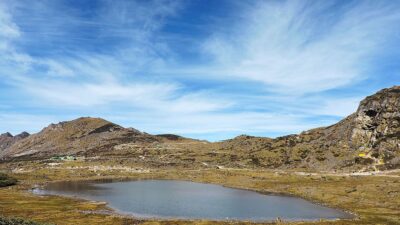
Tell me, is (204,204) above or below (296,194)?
below

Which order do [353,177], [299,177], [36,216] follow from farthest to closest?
[299,177] → [353,177] → [36,216]

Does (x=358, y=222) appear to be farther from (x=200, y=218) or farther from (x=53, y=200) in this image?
(x=53, y=200)

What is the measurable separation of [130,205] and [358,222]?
65933mm

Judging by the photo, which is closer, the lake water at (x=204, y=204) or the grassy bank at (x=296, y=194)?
the grassy bank at (x=296, y=194)

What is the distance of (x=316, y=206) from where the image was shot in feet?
381

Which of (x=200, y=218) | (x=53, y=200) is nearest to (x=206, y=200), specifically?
(x=200, y=218)

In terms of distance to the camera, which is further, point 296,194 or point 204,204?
point 296,194

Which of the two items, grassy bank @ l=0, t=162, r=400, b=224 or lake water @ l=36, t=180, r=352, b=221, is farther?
lake water @ l=36, t=180, r=352, b=221

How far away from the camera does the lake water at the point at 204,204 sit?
100 metres

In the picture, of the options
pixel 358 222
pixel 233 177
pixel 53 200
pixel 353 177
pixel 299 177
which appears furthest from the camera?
Answer: pixel 233 177

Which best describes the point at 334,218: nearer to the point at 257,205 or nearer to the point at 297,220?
the point at 297,220

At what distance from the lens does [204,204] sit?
389ft

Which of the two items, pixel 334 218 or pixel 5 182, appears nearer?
pixel 334 218

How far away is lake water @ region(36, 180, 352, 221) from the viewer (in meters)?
100
